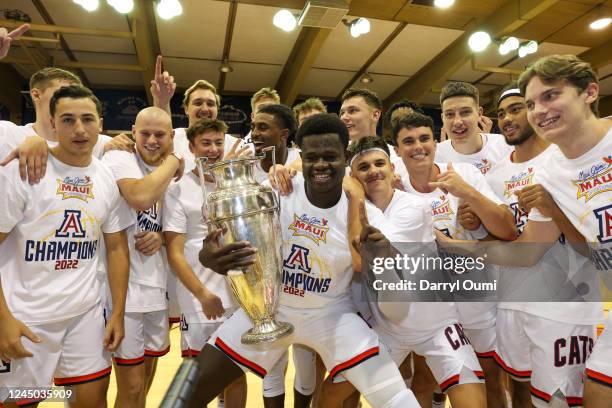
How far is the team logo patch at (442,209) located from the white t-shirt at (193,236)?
1.46 meters

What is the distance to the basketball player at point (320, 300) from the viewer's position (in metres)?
2.19

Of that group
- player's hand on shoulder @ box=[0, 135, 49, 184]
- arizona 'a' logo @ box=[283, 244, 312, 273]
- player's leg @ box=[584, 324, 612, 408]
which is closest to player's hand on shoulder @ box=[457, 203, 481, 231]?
player's leg @ box=[584, 324, 612, 408]

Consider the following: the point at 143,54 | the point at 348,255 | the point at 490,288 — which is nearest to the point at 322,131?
the point at 348,255

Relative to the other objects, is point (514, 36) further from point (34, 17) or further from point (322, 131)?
point (34, 17)

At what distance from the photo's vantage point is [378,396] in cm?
211

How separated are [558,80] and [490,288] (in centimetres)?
132

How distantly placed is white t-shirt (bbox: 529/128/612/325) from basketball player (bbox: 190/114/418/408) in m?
1.00

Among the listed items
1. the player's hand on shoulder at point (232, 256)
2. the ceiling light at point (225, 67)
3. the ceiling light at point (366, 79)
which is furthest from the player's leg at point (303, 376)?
the ceiling light at point (366, 79)

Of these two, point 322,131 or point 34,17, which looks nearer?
point 322,131

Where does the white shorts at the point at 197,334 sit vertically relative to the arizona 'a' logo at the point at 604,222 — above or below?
below

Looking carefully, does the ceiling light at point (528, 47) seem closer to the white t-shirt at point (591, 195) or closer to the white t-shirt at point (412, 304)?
the white t-shirt at point (591, 195)

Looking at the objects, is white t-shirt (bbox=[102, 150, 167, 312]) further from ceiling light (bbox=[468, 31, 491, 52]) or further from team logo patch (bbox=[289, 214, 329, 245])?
ceiling light (bbox=[468, 31, 491, 52])

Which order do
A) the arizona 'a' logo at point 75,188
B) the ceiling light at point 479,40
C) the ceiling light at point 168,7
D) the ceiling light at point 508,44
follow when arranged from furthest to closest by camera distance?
the ceiling light at point 508,44
the ceiling light at point 479,40
the ceiling light at point 168,7
the arizona 'a' logo at point 75,188

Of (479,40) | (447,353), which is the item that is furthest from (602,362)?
(479,40)
